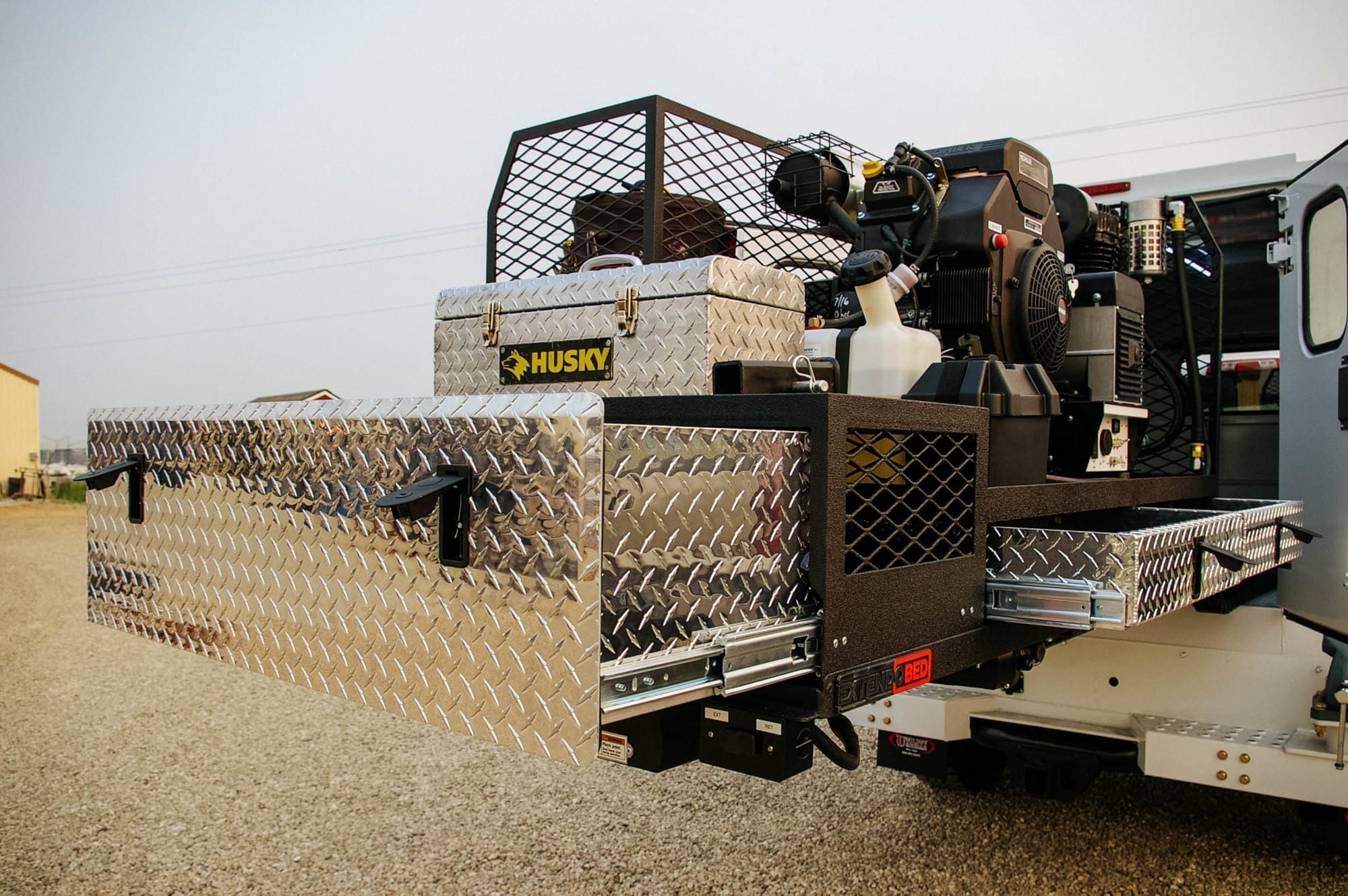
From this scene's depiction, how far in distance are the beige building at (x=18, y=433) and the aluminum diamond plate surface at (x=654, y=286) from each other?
3353cm

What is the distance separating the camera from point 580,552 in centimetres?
135

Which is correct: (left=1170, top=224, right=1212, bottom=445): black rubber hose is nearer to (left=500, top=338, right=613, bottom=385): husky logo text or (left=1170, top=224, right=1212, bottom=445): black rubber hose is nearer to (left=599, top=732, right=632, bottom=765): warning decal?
(left=500, top=338, right=613, bottom=385): husky logo text

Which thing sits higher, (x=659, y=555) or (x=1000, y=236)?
(x=1000, y=236)

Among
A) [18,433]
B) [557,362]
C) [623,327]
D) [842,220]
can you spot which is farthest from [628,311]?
[18,433]

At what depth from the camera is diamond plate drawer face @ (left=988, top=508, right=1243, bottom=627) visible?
209 centimetres

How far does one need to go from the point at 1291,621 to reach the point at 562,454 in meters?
2.86

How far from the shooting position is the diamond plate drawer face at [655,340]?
2.47 meters

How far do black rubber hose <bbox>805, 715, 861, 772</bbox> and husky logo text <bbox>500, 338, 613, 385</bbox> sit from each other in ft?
3.72

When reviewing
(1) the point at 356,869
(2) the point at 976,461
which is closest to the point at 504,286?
(2) the point at 976,461

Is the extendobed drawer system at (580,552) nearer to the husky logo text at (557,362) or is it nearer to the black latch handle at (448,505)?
the black latch handle at (448,505)

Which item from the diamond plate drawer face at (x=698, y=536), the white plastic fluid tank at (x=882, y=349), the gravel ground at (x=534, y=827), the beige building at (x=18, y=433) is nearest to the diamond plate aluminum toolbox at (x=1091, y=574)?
the white plastic fluid tank at (x=882, y=349)

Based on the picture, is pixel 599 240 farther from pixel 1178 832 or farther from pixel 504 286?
pixel 1178 832

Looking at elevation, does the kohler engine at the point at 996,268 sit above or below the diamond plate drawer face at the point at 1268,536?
above

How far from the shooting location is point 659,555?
1507mm
